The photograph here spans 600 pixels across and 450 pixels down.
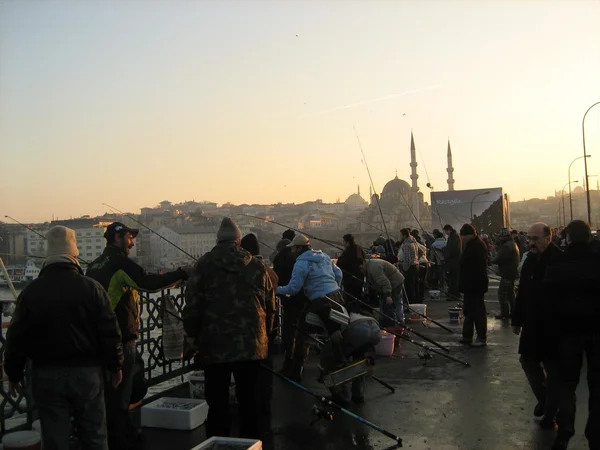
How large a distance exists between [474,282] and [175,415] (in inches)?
189

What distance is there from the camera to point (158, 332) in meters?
7.07

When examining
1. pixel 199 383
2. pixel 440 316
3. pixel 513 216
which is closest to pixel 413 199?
pixel 513 216

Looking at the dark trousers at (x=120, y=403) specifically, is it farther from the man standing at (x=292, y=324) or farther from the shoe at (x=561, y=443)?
the shoe at (x=561, y=443)

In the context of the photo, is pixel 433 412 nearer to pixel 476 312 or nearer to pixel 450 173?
pixel 476 312

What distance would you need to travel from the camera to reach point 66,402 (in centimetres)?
323

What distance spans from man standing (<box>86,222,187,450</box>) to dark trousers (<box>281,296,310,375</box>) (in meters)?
2.33

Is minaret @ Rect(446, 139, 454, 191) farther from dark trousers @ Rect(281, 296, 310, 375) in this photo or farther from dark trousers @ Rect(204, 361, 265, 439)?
dark trousers @ Rect(204, 361, 265, 439)

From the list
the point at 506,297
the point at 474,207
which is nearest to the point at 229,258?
the point at 506,297

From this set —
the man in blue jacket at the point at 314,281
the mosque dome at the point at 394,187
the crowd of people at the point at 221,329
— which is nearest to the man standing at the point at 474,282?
the crowd of people at the point at 221,329

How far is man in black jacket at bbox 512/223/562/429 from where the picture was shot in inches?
172

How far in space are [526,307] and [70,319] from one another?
337 cm

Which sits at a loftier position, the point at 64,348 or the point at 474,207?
the point at 474,207

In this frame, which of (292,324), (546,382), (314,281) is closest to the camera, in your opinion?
(546,382)

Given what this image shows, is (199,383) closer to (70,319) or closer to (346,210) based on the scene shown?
(70,319)
